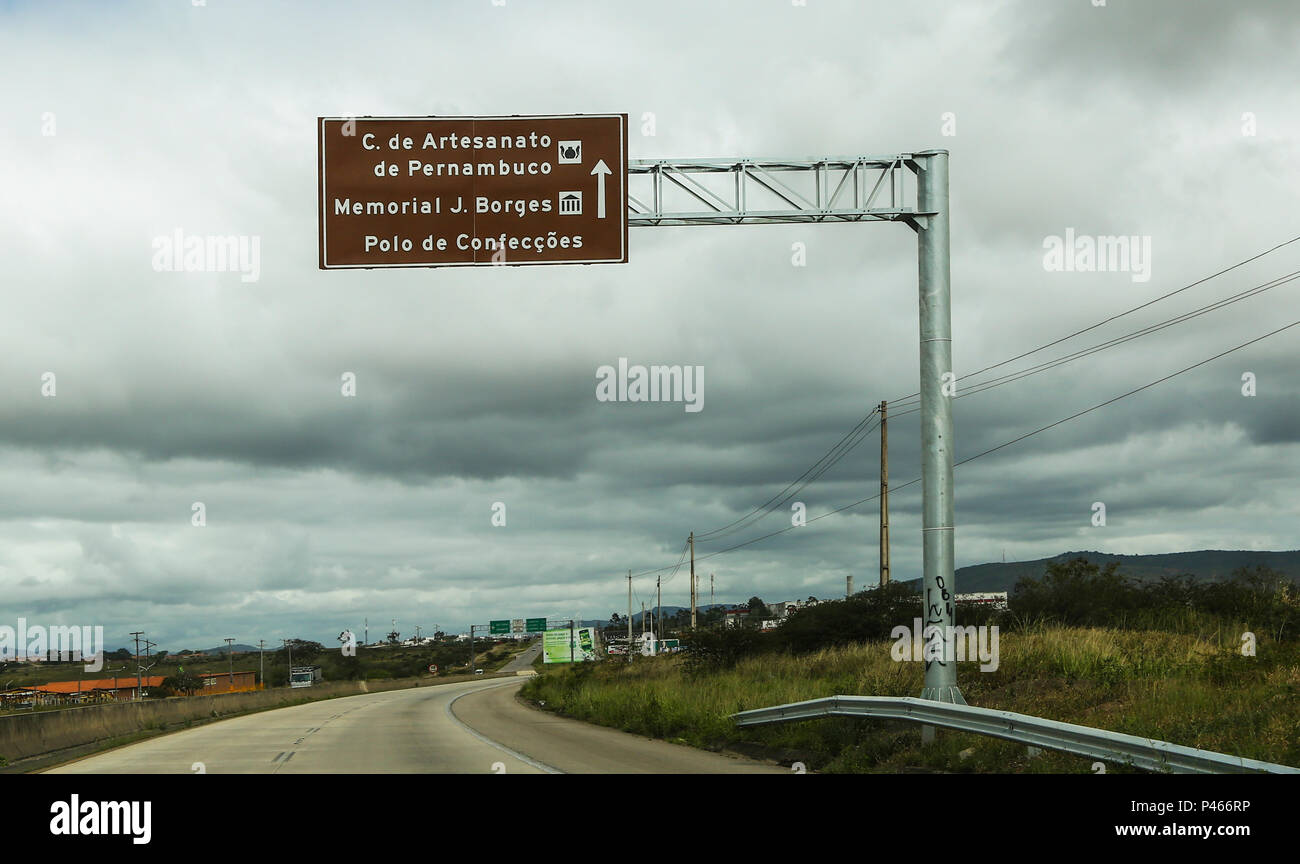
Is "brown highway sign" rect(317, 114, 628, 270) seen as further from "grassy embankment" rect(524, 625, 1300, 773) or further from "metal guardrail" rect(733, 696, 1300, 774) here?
"grassy embankment" rect(524, 625, 1300, 773)

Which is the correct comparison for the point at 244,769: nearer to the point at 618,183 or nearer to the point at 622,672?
the point at 618,183

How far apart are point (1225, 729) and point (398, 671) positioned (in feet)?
522

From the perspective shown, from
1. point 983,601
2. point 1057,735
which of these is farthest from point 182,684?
point 1057,735

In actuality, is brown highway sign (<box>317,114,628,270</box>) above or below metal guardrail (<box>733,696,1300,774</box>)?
above

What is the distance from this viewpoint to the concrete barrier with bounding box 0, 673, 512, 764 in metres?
26.8

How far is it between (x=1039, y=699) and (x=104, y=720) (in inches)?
1124

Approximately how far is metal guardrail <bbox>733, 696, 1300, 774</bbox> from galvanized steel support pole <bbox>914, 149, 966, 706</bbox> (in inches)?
45.8

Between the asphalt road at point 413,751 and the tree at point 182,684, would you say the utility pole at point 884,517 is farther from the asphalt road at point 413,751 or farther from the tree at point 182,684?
the tree at point 182,684

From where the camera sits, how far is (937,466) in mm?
16406

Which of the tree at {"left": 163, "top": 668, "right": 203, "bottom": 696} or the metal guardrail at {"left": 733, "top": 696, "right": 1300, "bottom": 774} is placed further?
the tree at {"left": 163, "top": 668, "right": 203, "bottom": 696}

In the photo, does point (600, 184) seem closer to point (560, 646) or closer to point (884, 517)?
point (884, 517)

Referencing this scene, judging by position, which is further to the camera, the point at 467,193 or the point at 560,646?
the point at 560,646

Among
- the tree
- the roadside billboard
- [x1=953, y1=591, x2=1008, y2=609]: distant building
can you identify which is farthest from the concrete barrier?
the tree
